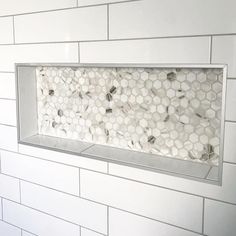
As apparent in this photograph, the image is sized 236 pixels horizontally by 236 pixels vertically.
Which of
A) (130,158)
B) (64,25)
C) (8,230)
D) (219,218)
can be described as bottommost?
(8,230)

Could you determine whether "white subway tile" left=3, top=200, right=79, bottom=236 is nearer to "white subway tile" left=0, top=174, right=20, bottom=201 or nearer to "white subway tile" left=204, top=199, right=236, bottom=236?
"white subway tile" left=0, top=174, right=20, bottom=201

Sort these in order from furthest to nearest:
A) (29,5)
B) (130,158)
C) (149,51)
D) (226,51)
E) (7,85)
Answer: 1. (7,85)
2. (29,5)
3. (130,158)
4. (149,51)
5. (226,51)

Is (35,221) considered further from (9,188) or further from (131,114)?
(131,114)


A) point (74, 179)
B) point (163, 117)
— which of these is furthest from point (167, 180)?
point (74, 179)

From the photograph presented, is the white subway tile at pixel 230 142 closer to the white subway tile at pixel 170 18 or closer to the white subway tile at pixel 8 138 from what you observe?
the white subway tile at pixel 170 18

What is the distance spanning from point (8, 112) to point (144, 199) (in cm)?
66

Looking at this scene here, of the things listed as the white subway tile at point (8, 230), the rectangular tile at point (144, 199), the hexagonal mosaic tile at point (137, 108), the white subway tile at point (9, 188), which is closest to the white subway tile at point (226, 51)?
the hexagonal mosaic tile at point (137, 108)

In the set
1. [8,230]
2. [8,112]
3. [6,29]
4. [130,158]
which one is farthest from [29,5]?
[8,230]

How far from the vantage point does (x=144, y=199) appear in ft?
3.16

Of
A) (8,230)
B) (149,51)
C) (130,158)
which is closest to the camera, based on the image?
(149,51)

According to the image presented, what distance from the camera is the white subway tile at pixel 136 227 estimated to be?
93cm

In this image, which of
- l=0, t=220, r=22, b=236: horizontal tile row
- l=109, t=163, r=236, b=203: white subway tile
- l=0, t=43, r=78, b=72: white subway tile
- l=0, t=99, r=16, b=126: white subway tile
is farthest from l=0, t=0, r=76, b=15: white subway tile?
l=0, t=220, r=22, b=236: horizontal tile row

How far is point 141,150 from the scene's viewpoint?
108 centimetres

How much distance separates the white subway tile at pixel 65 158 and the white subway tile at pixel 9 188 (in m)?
0.15
